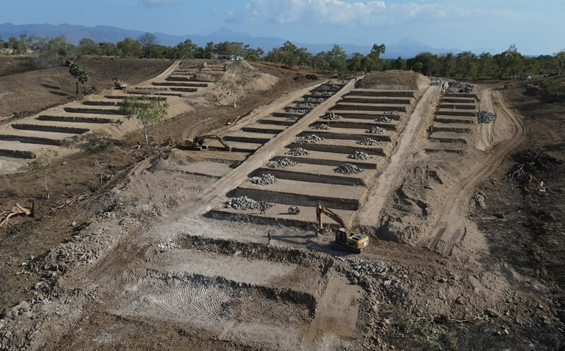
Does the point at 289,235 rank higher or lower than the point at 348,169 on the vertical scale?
lower

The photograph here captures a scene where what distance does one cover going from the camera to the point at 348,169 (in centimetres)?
1777

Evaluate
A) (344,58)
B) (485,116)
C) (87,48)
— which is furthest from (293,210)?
(87,48)

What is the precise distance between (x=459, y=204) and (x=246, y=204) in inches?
314

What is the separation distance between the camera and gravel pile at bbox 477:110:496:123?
87.7 feet

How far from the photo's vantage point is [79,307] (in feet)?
34.8

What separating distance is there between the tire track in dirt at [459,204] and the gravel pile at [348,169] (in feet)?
12.2

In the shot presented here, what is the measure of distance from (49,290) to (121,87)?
28.5 meters

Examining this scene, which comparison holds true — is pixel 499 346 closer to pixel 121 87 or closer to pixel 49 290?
pixel 49 290

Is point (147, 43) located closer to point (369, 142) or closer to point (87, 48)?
point (87, 48)

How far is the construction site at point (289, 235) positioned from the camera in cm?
988

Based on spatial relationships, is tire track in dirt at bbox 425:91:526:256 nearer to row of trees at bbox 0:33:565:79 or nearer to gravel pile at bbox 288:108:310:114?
gravel pile at bbox 288:108:310:114

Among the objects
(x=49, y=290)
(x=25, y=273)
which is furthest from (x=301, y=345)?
(x=25, y=273)

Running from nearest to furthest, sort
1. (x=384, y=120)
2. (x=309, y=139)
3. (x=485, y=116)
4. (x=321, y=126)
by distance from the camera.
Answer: (x=309, y=139) < (x=321, y=126) < (x=384, y=120) < (x=485, y=116)

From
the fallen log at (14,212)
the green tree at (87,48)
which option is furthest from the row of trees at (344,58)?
the fallen log at (14,212)
